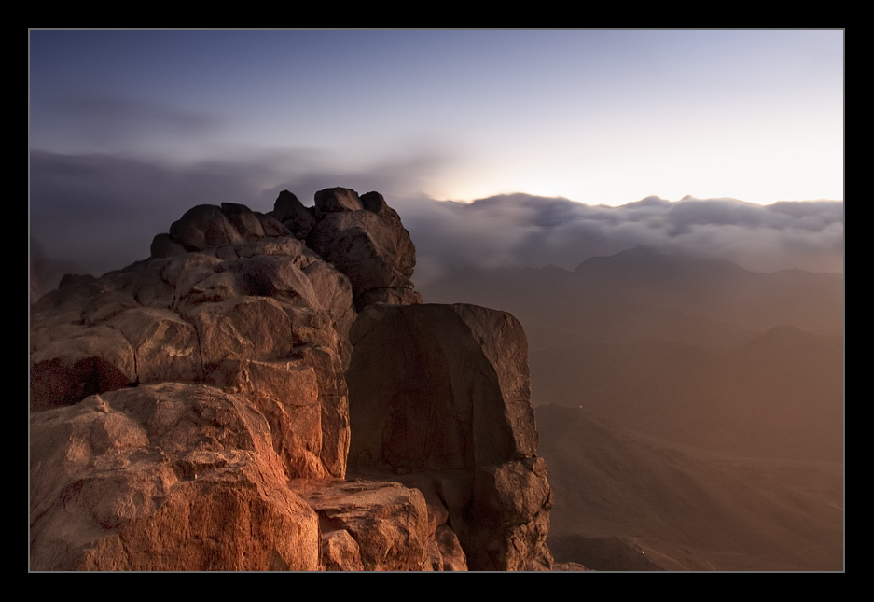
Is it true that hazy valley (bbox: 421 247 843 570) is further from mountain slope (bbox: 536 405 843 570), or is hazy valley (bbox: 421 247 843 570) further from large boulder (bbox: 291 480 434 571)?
large boulder (bbox: 291 480 434 571)

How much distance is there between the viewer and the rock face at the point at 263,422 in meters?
5.03

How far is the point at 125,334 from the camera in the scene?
755 centimetres

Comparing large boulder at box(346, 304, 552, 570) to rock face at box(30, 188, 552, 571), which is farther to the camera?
large boulder at box(346, 304, 552, 570)

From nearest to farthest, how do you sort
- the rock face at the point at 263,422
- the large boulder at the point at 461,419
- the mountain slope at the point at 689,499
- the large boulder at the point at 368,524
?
the rock face at the point at 263,422 → the large boulder at the point at 368,524 → the large boulder at the point at 461,419 → the mountain slope at the point at 689,499

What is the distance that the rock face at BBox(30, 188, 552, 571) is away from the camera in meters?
5.03

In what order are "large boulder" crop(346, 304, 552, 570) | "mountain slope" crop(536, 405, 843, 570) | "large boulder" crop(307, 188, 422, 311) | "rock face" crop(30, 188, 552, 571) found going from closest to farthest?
"rock face" crop(30, 188, 552, 571)
"large boulder" crop(346, 304, 552, 570)
"large boulder" crop(307, 188, 422, 311)
"mountain slope" crop(536, 405, 843, 570)

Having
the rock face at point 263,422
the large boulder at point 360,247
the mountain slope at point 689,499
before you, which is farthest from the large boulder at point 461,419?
the mountain slope at point 689,499

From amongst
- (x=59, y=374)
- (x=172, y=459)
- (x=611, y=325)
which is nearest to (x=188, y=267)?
(x=59, y=374)

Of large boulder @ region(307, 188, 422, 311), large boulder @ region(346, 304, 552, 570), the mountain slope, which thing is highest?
large boulder @ region(307, 188, 422, 311)

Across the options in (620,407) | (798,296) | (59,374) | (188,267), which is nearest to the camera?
(59,374)

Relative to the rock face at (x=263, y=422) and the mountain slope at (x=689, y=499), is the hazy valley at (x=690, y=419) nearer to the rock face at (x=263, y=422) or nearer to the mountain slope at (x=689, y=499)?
the mountain slope at (x=689, y=499)

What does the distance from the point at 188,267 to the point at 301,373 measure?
2.91 m

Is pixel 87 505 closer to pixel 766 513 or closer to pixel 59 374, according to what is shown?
pixel 59 374

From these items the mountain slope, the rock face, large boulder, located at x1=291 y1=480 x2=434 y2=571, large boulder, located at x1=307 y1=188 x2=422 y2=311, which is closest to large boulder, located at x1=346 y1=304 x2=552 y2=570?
the rock face
